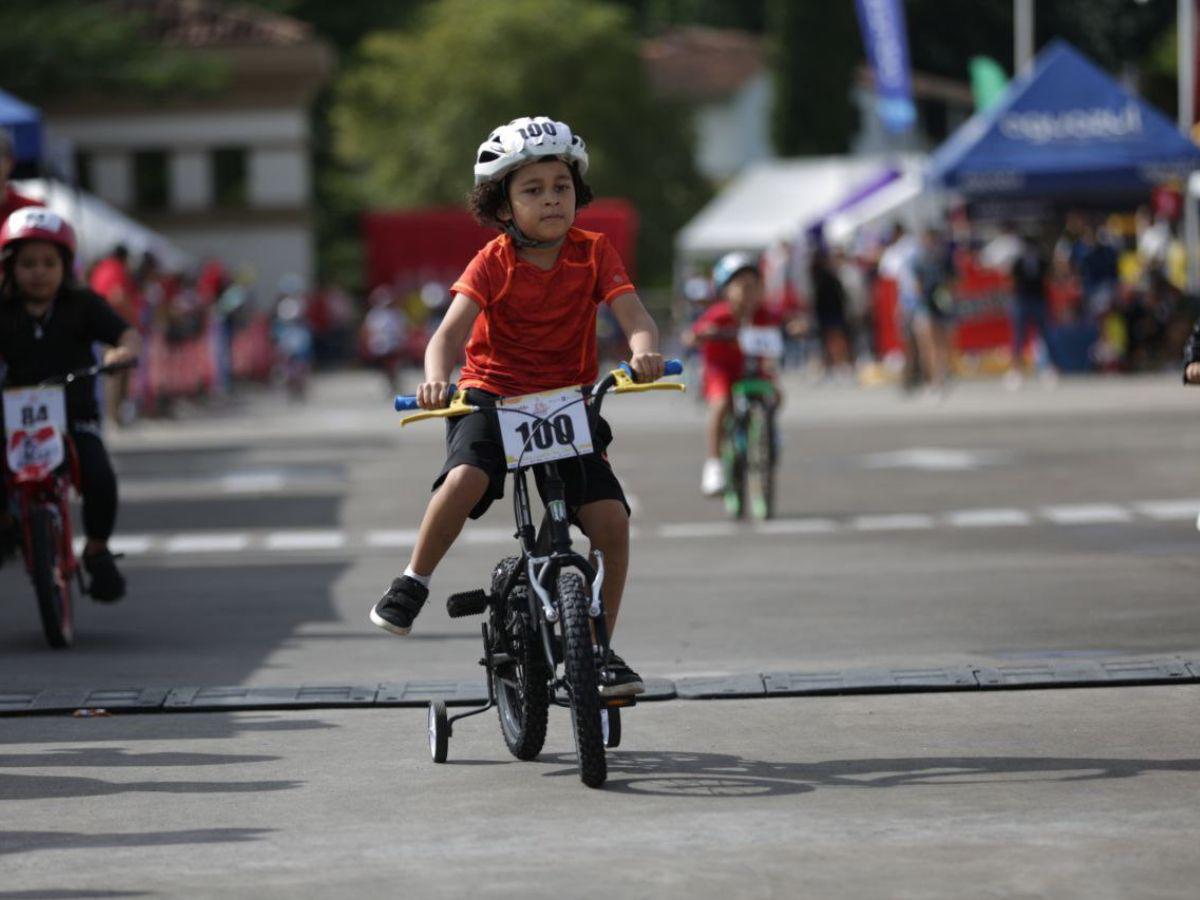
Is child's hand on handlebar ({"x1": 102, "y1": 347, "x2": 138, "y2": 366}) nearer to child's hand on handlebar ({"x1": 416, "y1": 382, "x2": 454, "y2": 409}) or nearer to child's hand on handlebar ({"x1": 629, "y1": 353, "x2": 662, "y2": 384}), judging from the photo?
child's hand on handlebar ({"x1": 416, "y1": 382, "x2": 454, "y2": 409})

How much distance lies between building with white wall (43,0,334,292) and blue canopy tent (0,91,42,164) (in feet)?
175

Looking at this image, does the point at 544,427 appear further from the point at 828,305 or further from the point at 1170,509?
the point at 828,305

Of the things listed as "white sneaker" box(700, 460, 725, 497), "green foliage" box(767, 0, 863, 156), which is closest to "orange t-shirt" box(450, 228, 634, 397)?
"white sneaker" box(700, 460, 725, 497)

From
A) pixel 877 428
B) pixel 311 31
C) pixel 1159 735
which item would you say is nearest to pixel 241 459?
pixel 877 428

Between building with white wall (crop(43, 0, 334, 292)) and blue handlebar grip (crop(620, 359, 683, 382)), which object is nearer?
blue handlebar grip (crop(620, 359, 683, 382))

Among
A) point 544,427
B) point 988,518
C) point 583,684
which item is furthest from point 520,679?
point 988,518

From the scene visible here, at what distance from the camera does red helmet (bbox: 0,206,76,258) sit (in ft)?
35.2

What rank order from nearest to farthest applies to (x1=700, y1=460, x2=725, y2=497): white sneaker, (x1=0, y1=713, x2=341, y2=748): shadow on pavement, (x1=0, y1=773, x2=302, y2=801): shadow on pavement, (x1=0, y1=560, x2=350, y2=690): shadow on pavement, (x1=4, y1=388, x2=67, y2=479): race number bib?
(x1=0, y1=773, x2=302, y2=801): shadow on pavement
(x1=0, y1=713, x2=341, y2=748): shadow on pavement
(x1=0, y1=560, x2=350, y2=690): shadow on pavement
(x1=4, y1=388, x2=67, y2=479): race number bib
(x1=700, y1=460, x2=725, y2=497): white sneaker

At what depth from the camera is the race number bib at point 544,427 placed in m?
7.32

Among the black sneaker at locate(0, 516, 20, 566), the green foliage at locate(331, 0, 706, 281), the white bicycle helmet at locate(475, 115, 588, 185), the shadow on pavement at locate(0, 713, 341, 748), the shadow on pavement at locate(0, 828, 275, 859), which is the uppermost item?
the green foliage at locate(331, 0, 706, 281)

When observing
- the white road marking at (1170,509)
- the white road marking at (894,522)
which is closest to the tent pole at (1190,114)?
the white road marking at (1170,509)

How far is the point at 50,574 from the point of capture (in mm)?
10516

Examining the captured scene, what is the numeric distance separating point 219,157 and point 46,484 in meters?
63.6

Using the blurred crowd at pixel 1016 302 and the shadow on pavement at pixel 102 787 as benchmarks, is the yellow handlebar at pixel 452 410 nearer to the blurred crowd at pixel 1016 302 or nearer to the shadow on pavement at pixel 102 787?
the shadow on pavement at pixel 102 787
